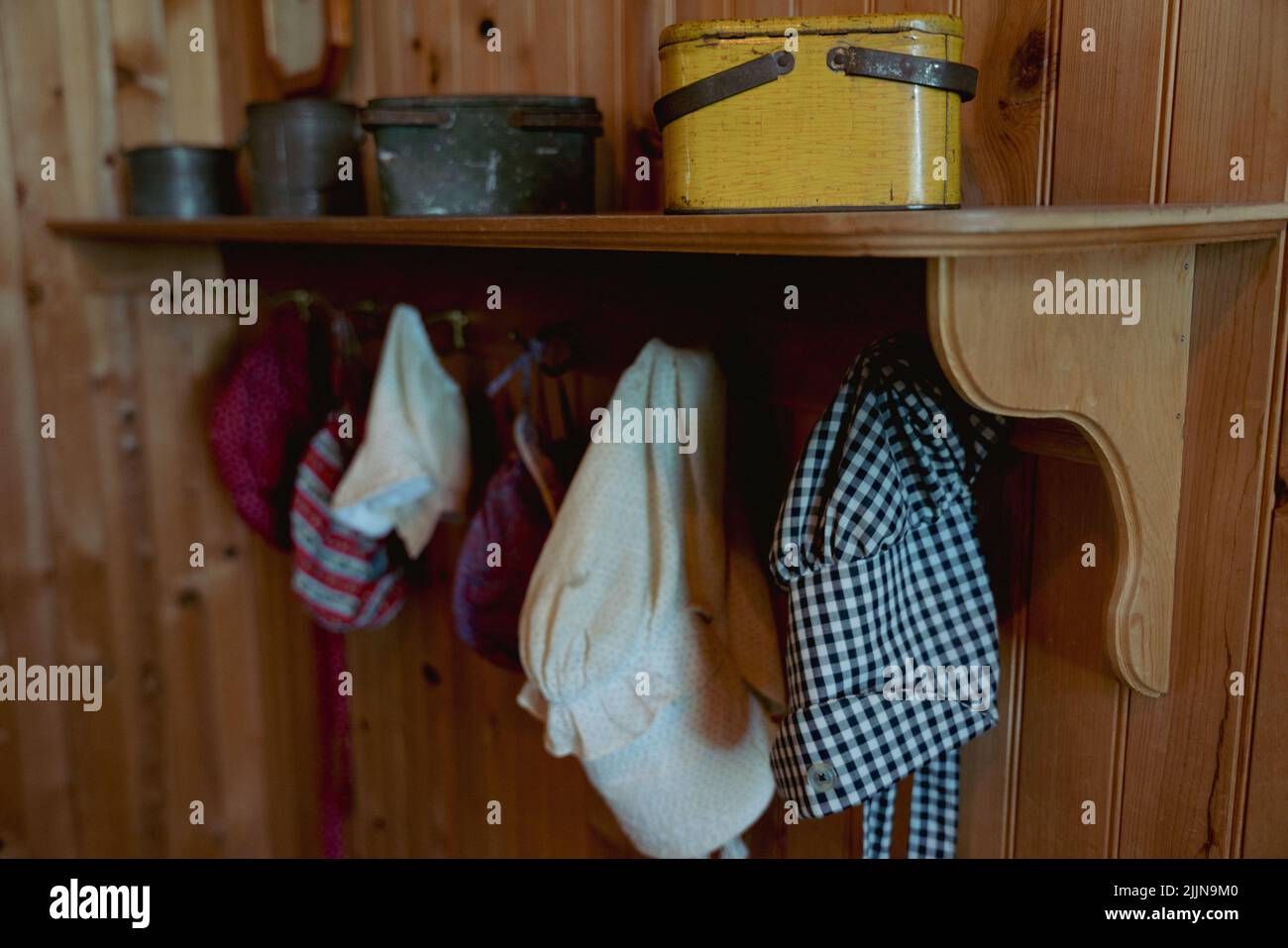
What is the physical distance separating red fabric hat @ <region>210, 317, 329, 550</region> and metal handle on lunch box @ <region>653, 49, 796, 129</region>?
100 centimetres

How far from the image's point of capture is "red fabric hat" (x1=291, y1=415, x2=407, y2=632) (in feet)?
5.24

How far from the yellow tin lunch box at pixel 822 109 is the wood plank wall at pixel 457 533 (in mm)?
170

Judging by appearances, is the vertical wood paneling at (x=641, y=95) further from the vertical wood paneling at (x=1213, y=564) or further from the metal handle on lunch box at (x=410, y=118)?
the vertical wood paneling at (x=1213, y=564)

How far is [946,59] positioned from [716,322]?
475mm

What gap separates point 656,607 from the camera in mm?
1125

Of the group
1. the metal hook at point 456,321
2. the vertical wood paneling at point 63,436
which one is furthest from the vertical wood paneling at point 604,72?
the vertical wood paneling at point 63,436

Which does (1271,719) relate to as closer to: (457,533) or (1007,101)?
(1007,101)

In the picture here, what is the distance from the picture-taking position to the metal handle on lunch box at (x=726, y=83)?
0.81m

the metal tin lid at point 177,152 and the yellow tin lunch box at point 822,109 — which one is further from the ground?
the metal tin lid at point 177,152

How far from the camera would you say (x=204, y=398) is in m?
2.00

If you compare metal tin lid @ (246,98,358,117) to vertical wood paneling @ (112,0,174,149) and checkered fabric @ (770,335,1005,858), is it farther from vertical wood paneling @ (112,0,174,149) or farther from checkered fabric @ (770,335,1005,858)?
checkered fabric @ (770,335,1005,858)

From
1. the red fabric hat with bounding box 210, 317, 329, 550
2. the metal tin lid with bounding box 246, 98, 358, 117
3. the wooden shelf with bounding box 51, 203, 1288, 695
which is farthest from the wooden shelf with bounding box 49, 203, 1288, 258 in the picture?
the red fabric hat with bounding box 210, 317, 329, 550
